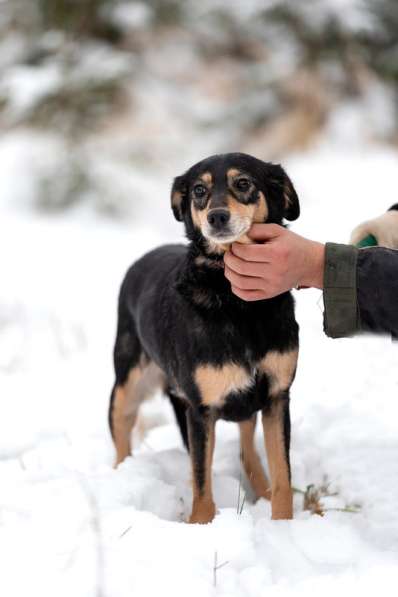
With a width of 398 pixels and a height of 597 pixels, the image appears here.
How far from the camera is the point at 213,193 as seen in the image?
2695mm

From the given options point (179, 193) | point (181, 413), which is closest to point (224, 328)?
point (179, 193)

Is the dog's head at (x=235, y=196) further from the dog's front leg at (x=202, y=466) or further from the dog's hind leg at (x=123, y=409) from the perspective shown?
the dog's hind leg at (x=123, y=409)

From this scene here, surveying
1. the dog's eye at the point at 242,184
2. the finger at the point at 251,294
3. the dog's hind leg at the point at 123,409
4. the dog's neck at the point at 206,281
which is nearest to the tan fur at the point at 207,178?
the dog's eye at the point at 242,184

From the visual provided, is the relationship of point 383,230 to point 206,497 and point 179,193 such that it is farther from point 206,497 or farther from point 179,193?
point 206,497

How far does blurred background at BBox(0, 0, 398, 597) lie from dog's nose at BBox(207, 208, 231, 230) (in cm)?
102

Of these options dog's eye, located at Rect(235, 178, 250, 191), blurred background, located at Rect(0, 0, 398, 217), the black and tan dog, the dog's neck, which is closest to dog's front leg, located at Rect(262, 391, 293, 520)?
the black and tan dog

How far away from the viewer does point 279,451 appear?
2848mm

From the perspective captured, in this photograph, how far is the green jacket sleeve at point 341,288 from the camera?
91.7 inches

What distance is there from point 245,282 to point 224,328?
327 mm

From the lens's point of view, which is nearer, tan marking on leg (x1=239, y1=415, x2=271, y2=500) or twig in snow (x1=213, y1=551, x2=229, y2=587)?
twig in snow (x1=213, y1=551, x2=229, y2=587)

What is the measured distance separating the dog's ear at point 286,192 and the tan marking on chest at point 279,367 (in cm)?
56

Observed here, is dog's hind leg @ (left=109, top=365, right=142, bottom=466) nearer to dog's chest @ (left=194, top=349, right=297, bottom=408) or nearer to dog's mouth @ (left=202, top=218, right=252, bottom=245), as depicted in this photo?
dog's chest @ (left=194, top=349, right=297, bottom=408)

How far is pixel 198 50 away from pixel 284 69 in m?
2.21

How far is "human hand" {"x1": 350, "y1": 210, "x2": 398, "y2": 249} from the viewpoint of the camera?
9.60 ft
